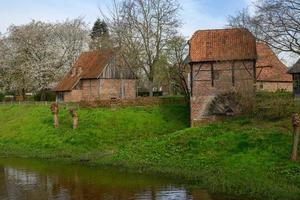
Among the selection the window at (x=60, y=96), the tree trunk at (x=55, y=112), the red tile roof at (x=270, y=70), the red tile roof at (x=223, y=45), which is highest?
the red tile roof at (x=223, y=45)

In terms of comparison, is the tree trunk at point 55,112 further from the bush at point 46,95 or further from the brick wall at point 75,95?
the bush at point 46,95

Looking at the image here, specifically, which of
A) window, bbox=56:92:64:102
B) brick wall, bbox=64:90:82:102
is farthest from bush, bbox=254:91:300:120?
window, bbox=56:92:64:102

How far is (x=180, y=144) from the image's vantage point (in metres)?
31.0

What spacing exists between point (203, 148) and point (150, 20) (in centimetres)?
2681

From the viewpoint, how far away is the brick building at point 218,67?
39344 millimetres

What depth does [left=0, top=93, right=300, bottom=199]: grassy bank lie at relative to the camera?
23.8 meters

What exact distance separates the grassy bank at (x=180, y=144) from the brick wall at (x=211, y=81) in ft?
9.03

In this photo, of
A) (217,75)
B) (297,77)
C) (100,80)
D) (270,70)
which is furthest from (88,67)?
(297,77)

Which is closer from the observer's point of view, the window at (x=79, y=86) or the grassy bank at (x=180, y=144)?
the grassy bank at (x=180, y=144)

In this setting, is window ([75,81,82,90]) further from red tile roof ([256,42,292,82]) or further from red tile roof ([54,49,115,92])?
red tile roof ([256,42,292,82])

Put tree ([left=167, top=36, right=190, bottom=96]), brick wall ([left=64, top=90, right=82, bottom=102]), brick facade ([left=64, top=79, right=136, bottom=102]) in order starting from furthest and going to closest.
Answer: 1. brick wall ([left=64, top=90, right=82, bottom=102])
2. brick facade ([left=64, top=79, right=136, bottom=102])
3. tree ([left=167, top=36, right=190, bottom=96])

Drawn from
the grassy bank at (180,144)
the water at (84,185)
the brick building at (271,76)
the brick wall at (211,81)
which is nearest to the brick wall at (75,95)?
the grassy bank at (180,144)

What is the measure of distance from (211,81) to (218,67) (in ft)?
4.24

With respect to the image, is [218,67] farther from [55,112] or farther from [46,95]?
[46,95]
